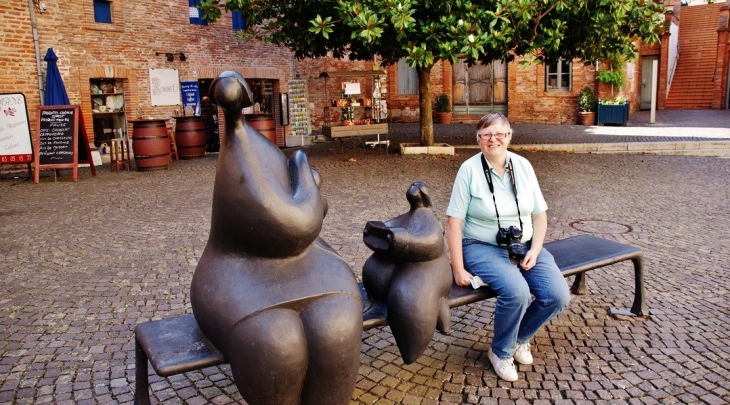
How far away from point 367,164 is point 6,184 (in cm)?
680

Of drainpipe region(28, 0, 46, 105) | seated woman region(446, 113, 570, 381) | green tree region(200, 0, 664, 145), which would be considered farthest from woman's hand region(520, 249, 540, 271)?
drainpipe region(28, 0, 46, 105)

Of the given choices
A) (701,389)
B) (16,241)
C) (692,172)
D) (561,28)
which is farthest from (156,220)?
(692,172)

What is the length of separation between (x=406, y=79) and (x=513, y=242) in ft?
74.7

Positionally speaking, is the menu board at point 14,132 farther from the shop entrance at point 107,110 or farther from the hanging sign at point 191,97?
the hanging sign at point 191,97

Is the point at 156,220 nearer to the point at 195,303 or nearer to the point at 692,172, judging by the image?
the point at 195,303

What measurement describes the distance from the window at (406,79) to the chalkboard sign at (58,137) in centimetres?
1614

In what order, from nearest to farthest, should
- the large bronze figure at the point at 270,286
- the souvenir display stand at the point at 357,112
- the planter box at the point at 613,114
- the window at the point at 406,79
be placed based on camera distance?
the large bronze figure at the point at 270,286 → the souvenir display stand at the point at 357,112 → the planter box at the point at 613,114 → the window at the point at 406,79

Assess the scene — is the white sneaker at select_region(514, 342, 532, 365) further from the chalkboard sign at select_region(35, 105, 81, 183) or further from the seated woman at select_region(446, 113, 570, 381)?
the chalkboard sign at select_region(35, 105, 81, 183)

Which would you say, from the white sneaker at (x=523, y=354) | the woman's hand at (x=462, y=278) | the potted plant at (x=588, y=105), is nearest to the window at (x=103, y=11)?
the woman's hand at (x=462, y=278)

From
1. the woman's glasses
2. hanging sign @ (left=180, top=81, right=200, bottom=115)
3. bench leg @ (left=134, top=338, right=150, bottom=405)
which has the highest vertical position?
hanging sign @ (left=180, top=81, right=200, bottom=115)

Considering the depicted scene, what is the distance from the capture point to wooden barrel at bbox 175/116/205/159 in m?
14.5

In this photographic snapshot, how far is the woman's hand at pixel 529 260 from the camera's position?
138 inches

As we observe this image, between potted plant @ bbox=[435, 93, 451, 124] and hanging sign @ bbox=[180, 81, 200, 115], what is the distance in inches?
448

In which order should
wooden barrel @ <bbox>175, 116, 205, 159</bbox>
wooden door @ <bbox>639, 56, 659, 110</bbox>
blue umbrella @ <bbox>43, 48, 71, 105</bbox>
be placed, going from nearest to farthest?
blue umbrella @ <bbox>43, 48, 71, 105</bbox>, wooden barrel @ <bbox>175, 116, 205, 159</bbox>, wooden door @ <bbox>639, 56, 659, 110</bbox>
